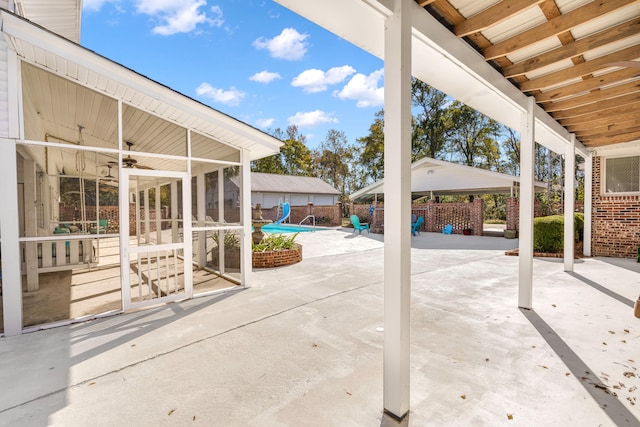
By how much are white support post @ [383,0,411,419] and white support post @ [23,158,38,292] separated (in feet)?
20.3

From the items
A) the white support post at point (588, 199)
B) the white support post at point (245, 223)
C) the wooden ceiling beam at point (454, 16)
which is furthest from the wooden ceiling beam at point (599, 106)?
the white support post at point (245, 223)

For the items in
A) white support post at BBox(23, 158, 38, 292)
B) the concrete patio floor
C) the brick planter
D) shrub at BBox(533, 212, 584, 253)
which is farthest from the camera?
shrub at BBox(533, 212, 584, 253)

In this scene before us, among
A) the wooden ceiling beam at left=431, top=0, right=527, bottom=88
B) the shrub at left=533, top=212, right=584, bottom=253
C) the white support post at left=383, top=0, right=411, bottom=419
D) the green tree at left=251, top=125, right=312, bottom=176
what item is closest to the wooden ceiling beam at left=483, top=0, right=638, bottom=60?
the wooden ceiling beam at left=431, top=0, right=527, bottom=88

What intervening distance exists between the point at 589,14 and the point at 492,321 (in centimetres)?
335

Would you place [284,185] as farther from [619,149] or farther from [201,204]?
[619,149]

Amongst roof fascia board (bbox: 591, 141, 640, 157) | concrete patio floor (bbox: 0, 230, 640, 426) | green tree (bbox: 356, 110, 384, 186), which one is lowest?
concrete patio floor (bbox: 0, 230, 640, 426)

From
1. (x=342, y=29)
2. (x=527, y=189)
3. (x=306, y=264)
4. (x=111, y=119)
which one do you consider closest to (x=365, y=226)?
(x=306, y=264)

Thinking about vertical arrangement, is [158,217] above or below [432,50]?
below

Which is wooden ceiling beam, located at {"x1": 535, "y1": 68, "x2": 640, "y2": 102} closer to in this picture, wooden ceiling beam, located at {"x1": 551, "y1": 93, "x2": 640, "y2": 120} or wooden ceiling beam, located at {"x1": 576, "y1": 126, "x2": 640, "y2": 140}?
wooden ceiling beam, located at {"x1": 551, "y1": 93, "x2": 640, "y2": 120}

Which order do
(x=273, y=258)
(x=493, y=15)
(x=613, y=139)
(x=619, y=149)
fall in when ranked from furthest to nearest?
1. (x=619, y=149)
2. (x=273, y=258)
3. (x=613, y=139)
4. (x=493, y=15)

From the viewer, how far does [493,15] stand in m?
2.39

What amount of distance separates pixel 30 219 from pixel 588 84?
28.2 feet

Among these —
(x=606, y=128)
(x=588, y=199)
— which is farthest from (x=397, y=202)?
(x=588, y=199)

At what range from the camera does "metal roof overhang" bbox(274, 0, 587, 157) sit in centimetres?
201
